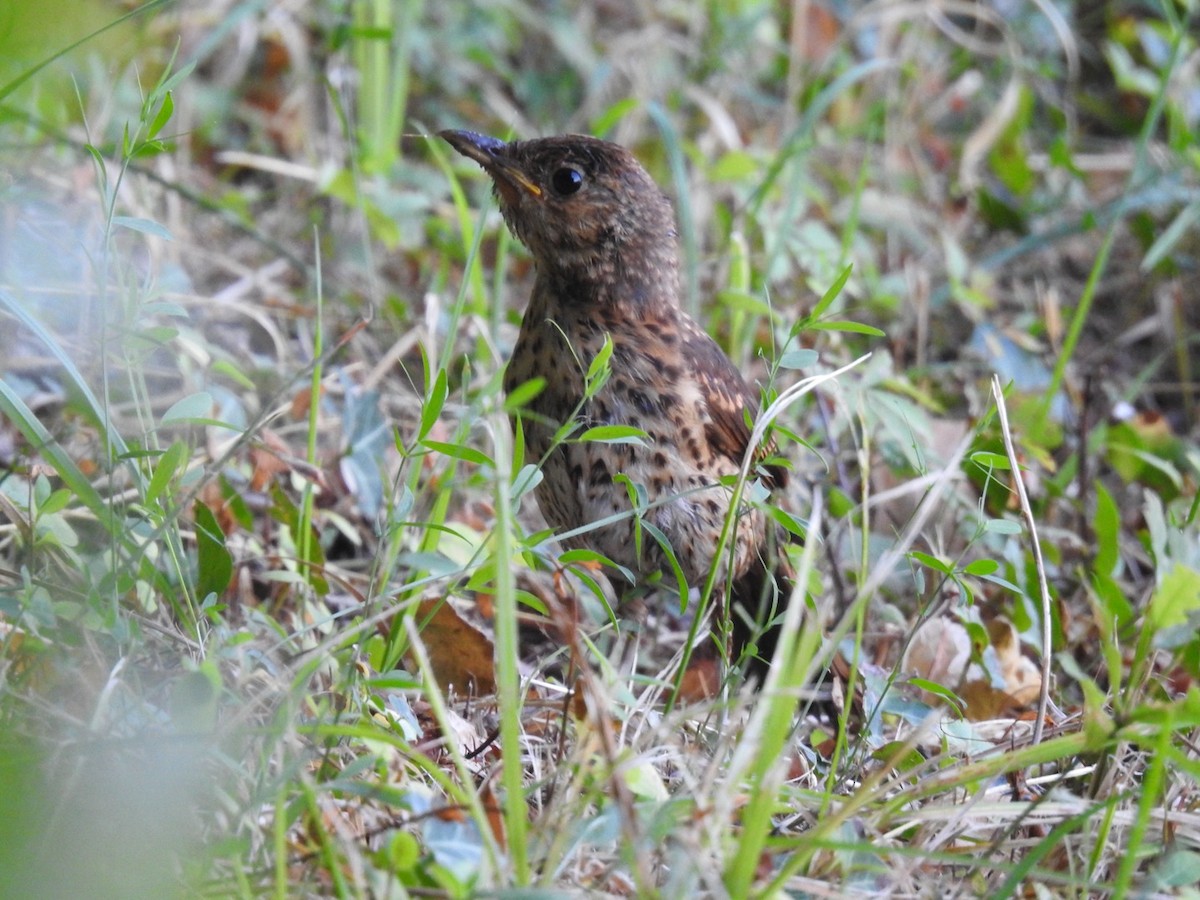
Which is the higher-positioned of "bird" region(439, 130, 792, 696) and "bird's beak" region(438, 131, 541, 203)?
"bird's beak" region(438, 131, 541, 203)

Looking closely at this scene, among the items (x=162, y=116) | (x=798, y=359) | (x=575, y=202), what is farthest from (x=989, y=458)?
(x=162, y=116)

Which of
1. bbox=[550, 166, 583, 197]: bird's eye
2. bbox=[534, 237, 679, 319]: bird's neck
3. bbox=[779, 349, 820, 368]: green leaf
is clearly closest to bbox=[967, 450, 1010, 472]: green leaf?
bbox=[779, 349, 820, 368]: green leaf

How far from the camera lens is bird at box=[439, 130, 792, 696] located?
285 cm

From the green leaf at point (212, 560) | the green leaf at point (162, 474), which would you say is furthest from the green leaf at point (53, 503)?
the green leaf at point (212, 560)

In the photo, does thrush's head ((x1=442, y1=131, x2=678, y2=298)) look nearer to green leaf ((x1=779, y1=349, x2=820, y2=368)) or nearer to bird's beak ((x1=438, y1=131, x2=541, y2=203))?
bird's beak ((x1=438, y1=131, x2=541, y2=203))

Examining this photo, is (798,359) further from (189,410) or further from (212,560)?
(212,560)

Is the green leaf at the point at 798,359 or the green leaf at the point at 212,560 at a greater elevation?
the green leaf at the point at 798,359

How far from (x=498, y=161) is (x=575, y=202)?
0.68 feet

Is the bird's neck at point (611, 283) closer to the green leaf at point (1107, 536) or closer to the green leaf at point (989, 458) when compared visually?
the green leaf at point (989, 458)

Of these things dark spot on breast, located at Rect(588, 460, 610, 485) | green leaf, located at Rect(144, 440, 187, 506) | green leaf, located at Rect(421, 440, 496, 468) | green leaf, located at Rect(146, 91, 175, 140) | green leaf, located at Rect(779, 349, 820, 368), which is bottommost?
dark spot on breast, located at Rect(588, 460, 610, 485)

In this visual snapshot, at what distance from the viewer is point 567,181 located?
3068 mm

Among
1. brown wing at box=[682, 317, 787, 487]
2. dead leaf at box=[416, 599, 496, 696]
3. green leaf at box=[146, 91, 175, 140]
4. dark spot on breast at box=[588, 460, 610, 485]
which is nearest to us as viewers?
green leaf at box=[146, 91, 175, 140]

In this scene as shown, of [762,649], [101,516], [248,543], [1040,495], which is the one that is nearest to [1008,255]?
[1040,495]

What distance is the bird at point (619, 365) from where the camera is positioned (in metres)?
2.85
